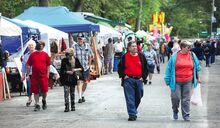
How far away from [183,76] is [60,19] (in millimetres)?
15846

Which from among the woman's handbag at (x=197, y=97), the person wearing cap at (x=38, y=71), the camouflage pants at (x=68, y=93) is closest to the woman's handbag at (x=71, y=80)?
the camouflage pants at (x=68, y=93)

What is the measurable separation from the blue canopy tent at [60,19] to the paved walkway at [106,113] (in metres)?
7.23

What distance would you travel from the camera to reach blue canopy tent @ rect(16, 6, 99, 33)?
2595 centimetres

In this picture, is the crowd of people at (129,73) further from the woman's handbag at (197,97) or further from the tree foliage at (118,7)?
the tree foliage at (118,7)

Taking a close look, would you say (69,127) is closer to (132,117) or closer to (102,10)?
(132,117)

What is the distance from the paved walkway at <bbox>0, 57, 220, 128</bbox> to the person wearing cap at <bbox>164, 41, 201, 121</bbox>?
17.2 inches

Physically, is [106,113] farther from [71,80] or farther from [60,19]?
[60,19]

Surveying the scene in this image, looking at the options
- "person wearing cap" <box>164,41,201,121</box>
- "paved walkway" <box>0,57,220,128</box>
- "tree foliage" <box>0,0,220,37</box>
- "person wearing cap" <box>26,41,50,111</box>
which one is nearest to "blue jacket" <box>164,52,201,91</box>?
"person wearing cap" <box>164,41,201,121</box>

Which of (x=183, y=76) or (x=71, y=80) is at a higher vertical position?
(x=183, y=76)

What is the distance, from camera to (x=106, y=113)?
534 inches

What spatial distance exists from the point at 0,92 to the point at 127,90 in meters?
6.26

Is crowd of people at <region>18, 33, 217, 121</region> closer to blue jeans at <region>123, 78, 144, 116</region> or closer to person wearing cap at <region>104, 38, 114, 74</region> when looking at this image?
blue jeans at <region>123, 78, 144, 116</region>

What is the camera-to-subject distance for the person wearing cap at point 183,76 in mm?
11938

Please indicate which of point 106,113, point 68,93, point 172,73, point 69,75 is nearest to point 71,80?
point 69,75
